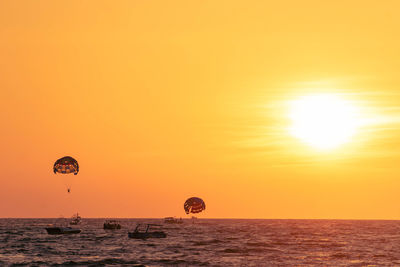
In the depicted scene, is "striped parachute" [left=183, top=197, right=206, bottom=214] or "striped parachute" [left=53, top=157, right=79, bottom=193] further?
"striped parachute" [left=183, top=197, right=206, bottom=214]

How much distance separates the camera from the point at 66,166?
396ft

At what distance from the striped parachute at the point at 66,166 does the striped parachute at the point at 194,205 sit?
69770 mm

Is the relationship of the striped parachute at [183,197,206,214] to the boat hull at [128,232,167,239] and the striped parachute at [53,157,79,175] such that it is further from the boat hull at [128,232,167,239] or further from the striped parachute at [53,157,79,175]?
the striped parachute at [53,157,79,175]

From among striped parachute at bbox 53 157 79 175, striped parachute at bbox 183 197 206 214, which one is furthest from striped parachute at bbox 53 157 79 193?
striped parachute at bbox 183 197 206 214

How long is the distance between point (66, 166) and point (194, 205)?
236 ft

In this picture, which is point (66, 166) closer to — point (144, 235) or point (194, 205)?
point (144, 235)

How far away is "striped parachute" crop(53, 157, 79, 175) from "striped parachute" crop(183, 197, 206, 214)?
69770mm

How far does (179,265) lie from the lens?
88562 mm

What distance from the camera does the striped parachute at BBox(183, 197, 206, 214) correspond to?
613 ft

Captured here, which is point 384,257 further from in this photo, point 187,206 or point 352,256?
point 187,206

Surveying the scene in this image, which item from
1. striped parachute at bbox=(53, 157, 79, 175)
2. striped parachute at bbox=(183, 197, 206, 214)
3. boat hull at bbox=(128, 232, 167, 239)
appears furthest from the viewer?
striped parachute at bbox=(183, 197, 206, 214)

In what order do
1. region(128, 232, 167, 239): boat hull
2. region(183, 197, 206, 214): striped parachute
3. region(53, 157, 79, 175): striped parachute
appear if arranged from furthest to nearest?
region(183, 197, 206, 214): striped parachute → region(128, 232, 167, 239): boat hull → region(53, 157, 79, 175): striped parachute

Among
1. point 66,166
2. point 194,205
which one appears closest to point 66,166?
point 66,166

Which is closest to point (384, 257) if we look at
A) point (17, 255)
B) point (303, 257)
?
point (303, 257)
